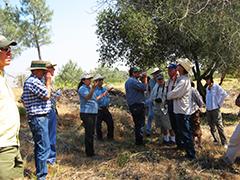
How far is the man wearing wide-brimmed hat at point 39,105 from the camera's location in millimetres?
5305

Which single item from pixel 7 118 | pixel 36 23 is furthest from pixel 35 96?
pixel 36 23

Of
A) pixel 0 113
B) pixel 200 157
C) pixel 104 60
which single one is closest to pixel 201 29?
pixel 200 157

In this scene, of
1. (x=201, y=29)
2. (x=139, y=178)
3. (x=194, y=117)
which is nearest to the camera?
(x=139, y=178)

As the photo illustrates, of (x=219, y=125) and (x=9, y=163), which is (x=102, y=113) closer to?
(x=219, y=125)

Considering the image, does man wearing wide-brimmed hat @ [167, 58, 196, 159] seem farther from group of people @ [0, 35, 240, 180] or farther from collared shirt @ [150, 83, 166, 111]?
collared shirt @ [150, 83, 166, 111]

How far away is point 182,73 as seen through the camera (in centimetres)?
658

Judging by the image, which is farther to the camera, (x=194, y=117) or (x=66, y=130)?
(x=66, y=130)

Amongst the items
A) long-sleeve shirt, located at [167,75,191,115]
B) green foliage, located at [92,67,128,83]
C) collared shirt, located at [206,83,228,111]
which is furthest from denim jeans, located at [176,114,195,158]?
green foliage, located at [92,67,128,83]

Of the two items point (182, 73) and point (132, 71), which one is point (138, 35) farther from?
point (182, 73)

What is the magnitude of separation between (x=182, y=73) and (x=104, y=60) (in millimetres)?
8983

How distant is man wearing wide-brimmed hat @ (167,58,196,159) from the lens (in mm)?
6477

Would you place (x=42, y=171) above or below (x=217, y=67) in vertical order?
below

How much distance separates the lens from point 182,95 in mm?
6516

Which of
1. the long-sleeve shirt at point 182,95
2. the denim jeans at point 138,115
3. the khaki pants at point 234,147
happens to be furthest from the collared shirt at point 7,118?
the denim jeans at point 138,115
